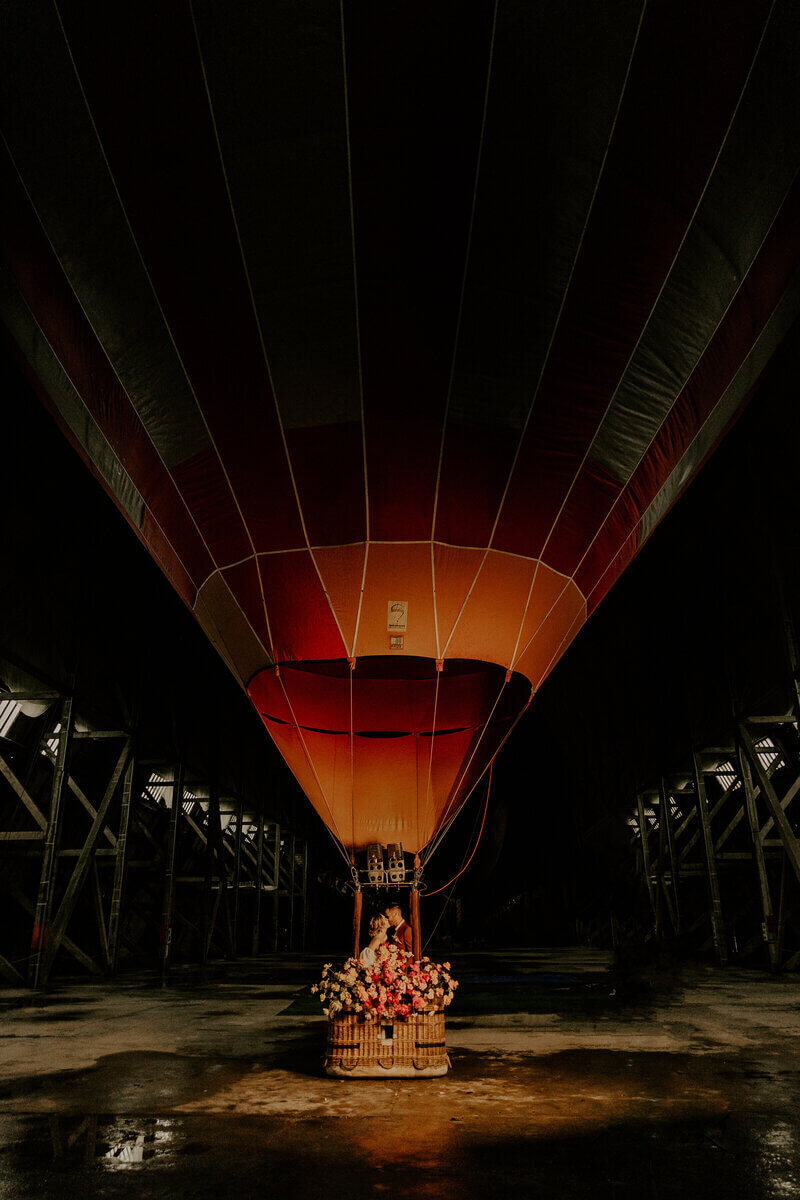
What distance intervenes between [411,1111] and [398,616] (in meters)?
4.05

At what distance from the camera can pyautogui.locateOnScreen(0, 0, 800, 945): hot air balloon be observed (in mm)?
5125

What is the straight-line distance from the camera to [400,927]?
7047 mm

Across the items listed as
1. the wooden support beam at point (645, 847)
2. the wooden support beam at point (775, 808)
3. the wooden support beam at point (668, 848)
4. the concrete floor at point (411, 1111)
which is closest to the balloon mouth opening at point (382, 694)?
the concrete floor at point (411, 1111)

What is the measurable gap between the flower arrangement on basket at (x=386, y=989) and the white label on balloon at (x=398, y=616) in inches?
111

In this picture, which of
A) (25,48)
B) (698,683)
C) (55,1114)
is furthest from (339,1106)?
(698,683)

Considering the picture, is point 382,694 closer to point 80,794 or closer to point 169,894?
point 80,794

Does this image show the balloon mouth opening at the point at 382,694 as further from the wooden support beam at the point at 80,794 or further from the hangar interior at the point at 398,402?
the wooden support beam at the point at 80,794

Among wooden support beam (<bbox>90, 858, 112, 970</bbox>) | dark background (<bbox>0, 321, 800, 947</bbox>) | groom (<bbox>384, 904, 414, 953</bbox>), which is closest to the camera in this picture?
groom (<bbox>384, 904, 414, 953</bbox>)

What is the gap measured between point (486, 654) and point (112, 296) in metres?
4.59

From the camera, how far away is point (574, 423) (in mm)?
7074

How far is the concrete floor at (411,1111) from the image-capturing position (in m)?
3.55

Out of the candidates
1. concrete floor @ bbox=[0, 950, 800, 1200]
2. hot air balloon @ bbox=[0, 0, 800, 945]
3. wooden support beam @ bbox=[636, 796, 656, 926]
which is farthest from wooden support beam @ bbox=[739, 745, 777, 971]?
hot air balloon @ bbox=[0, 0, 800, 945]

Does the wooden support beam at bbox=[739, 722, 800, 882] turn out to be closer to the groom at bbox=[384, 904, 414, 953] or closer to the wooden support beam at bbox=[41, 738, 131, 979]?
the groom at bbox=[384, 904, 414, 953]

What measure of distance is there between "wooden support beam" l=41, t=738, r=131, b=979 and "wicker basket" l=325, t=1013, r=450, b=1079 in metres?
9.82
